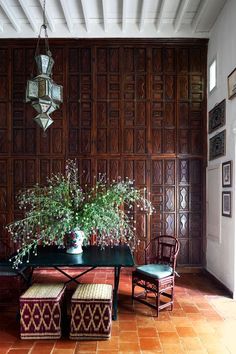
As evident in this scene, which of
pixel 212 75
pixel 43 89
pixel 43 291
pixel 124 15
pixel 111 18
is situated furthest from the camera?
pixel 212 75

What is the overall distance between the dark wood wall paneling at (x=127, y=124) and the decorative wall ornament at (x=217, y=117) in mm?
280

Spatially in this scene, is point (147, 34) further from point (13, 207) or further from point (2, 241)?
point (2, 241)

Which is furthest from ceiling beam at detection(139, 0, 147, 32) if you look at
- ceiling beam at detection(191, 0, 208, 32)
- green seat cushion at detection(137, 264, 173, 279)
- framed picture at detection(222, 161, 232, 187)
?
green seat cushion at detection(137, 264, 173, 279)

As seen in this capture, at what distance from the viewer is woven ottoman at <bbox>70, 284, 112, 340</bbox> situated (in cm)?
301

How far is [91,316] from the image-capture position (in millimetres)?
3018

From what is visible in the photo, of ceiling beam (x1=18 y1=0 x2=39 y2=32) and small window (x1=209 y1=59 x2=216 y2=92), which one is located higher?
ceiling beam (x1=18 y1=0 x2=39 y2=32)

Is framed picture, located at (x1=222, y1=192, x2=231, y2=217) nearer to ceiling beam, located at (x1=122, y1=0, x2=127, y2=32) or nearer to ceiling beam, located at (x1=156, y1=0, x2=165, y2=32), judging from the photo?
ceiling beam, located at (x1=156, y1=0, x2=165, y2=32)

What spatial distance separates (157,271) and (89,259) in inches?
33.6

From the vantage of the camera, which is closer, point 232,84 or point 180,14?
point 232,84

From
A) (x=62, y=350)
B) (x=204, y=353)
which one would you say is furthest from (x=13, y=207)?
(x=204, y=353)

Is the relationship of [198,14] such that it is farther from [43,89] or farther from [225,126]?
[43,89]

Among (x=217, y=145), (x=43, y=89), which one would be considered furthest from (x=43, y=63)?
(x=217, y=145)

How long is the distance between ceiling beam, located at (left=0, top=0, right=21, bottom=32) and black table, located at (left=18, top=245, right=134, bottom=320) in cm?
364

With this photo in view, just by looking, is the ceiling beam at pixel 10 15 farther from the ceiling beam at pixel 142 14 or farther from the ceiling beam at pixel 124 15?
the ceiling beam at pixel 142 14
